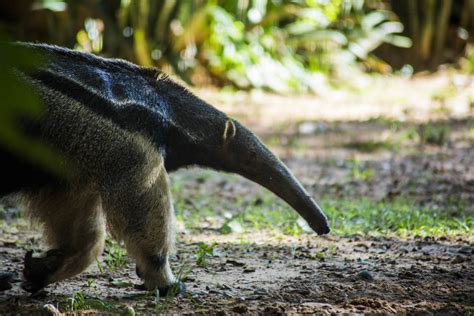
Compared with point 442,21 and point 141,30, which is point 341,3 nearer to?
point 442,21

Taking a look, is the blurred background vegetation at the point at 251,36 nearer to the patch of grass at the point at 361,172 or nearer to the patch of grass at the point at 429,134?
the patch of grass at the point at 429,134

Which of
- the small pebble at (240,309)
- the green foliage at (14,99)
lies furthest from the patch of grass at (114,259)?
the green foliage at (14,99)

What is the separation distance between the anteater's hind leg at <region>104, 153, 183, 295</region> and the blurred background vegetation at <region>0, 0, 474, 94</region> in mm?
8644

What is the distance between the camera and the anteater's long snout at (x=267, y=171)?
429 centimetres

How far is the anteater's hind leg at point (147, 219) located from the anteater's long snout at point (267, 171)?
803 millimetres

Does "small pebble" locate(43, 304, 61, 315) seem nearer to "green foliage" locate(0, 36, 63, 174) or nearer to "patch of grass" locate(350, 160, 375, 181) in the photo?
"green foliage" locate(0, 36, 63, 174)

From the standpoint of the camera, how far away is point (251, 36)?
43.7 ft

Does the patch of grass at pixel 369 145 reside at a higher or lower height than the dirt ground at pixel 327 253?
higher

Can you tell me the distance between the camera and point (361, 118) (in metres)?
10.8

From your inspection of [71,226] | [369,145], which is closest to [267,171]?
[71,226]

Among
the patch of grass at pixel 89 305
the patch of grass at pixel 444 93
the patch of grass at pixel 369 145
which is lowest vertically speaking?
the patch of grass at pixel 89 305

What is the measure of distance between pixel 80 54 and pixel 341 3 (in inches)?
473

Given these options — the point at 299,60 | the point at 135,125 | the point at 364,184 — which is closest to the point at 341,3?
the point at 299,60

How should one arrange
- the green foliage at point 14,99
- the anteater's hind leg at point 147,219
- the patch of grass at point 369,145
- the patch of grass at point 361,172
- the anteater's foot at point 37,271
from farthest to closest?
1. the patch of grass at point 369,145
2. the patch of grass at point 361,172
3. the anteater's foot at point 37,271
4. the anteater's hind leg at point 147,219
5. the green foliage at point 14,99
